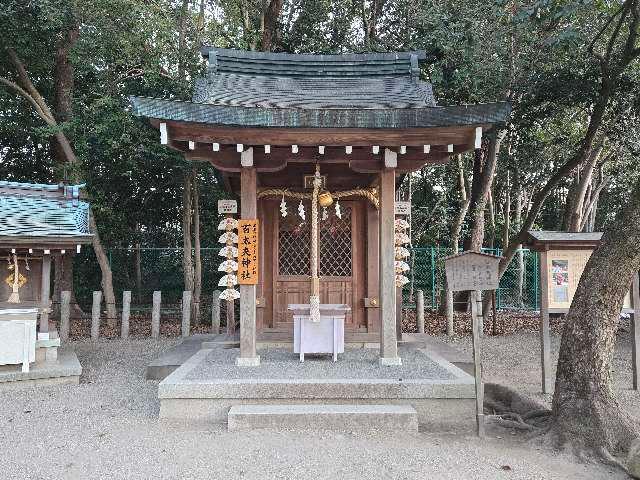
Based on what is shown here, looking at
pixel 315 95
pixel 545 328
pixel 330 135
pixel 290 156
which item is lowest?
pixel 545 328

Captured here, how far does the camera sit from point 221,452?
13.9 ft

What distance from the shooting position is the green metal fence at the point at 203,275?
13523 mm

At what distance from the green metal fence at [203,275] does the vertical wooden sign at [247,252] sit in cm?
774

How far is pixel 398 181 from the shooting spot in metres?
8.89

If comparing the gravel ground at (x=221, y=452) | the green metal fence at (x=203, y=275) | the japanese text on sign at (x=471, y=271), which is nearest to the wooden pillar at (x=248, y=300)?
the gravel ground at (x=221, y=452)

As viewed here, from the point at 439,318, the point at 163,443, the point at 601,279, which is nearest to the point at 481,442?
the point at 601,279

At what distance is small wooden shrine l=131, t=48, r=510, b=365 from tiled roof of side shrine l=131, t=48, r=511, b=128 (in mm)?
16

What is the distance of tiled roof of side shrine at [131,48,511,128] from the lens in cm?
549

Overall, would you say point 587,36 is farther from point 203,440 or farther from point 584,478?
point 203,440

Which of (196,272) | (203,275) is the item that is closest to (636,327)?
(196,272)

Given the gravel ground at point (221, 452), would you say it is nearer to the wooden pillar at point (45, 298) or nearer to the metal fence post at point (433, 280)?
the wooden pillar at point (45, 298)

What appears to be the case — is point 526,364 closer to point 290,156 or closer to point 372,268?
point 372,268

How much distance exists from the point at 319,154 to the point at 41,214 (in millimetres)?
4405

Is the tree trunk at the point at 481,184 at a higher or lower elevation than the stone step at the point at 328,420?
higher
